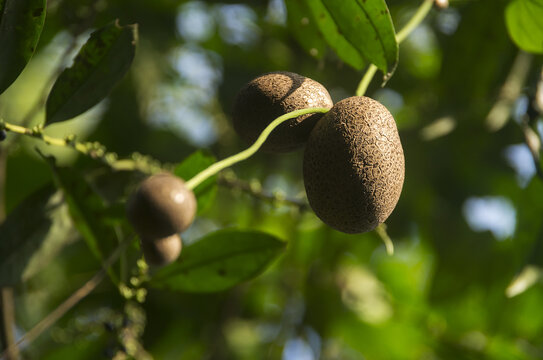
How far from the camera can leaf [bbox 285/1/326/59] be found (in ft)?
3.52

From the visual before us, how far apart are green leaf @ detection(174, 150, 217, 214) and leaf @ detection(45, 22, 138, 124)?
187mm

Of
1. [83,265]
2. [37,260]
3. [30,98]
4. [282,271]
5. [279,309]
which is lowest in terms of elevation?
[279,309]

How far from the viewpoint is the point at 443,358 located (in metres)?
1.99

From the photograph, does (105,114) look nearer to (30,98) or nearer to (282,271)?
(30,98)

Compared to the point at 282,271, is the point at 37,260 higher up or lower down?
higher up

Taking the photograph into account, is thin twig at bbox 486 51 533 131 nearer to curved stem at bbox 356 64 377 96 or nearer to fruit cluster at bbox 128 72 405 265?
curved stem at bbox 356 64 377 96

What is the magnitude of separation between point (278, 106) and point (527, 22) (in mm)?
664

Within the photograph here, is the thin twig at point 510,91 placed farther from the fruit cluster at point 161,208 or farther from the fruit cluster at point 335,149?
the fruit cluster at point 161,208

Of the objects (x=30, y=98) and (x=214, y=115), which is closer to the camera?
(x=30, y=98)

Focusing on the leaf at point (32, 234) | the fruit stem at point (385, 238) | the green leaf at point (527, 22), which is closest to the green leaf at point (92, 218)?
the leaf at point (32, 234)

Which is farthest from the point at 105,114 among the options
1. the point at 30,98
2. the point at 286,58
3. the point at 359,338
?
the point at 359,338

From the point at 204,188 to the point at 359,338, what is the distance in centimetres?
124

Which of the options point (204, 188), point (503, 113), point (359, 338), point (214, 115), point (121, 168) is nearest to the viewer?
point (204, 188)

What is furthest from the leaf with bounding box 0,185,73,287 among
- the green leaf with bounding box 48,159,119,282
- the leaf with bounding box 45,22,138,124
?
the leaf with bounding box 45,22,138,124
